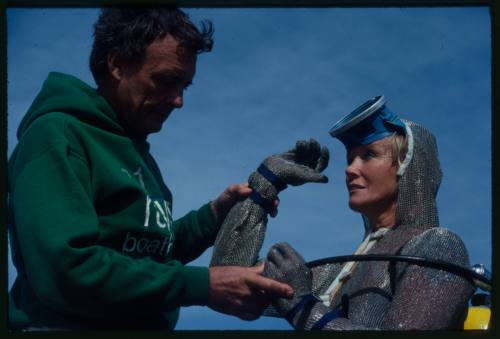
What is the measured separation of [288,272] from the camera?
329 cm

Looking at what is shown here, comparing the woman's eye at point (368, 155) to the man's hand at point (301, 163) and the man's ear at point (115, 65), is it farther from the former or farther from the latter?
the man's ear at point (115, 65)

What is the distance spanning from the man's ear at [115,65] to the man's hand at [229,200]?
0.76 metres

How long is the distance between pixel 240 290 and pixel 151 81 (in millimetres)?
998

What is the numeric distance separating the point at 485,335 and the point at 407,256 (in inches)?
22.2

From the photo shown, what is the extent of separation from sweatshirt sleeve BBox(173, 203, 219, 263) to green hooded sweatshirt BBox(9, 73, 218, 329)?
52 centimetres

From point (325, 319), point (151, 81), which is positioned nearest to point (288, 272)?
point (325, 319)

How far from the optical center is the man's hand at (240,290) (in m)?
3.01

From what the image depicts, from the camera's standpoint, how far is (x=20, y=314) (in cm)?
300

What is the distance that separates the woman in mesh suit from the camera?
3.24 metres

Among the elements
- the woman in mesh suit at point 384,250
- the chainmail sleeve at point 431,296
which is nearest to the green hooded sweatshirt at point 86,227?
the woman in mesh suit at point 384,250

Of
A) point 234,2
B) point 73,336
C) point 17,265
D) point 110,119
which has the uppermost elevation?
point 234,2

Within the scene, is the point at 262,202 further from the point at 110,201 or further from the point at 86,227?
the point at 86,227

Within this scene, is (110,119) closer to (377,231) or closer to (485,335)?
(377,231)

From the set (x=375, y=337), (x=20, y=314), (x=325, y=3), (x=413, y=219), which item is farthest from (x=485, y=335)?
(x=20, y=314)
